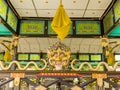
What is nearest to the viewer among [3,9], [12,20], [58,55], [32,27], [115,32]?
[58,55]

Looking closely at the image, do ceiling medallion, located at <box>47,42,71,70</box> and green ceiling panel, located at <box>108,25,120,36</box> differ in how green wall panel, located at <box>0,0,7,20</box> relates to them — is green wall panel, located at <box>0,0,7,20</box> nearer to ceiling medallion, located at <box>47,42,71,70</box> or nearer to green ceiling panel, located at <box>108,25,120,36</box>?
ceiling medallion, located at <box>47,42,71,70</box>

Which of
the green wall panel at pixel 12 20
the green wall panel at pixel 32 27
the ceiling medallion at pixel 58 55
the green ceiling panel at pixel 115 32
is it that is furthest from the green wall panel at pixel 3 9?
the green ceiling panel at pixel 115 32

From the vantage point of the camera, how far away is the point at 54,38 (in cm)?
696

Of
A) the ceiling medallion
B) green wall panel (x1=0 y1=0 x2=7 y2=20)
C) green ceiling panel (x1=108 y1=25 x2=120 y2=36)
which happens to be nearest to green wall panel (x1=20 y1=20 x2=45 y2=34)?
green wall panel (x1=0 y1=0 x2=7 y2=20)

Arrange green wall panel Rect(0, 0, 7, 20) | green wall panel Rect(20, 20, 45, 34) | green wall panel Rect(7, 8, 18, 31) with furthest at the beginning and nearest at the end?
green wall panel Rect(20, 20, 45, 34), green wall panel Rect(7, 8, 18, 31), green wall panel Rect(0, 0, 7, 20)

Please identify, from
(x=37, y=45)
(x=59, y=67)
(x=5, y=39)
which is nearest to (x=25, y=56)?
(x=37, y=45)

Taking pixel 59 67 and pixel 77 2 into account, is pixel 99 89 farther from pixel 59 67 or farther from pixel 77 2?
pixel 77 2

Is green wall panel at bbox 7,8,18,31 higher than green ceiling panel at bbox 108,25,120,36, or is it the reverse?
green wall panel at bbox 7,8,18,31

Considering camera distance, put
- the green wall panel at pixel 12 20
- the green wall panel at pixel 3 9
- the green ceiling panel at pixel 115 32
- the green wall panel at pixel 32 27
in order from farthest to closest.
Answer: the green wall panel at pixel 32 27, the green ceiling panel at pixel 115 32, the green wall panel at pixel 12 20, the green wall panel at pixel 3 9

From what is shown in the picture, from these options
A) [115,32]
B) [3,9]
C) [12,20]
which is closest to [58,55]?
[3,9]

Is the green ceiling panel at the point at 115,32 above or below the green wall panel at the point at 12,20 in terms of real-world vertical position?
below

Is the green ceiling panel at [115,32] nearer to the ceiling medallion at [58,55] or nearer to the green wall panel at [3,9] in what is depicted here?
the green wall panel at [3,9]

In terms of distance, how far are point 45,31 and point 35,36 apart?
0.37 metres

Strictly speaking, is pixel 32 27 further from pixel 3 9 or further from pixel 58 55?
pixel 58 55
